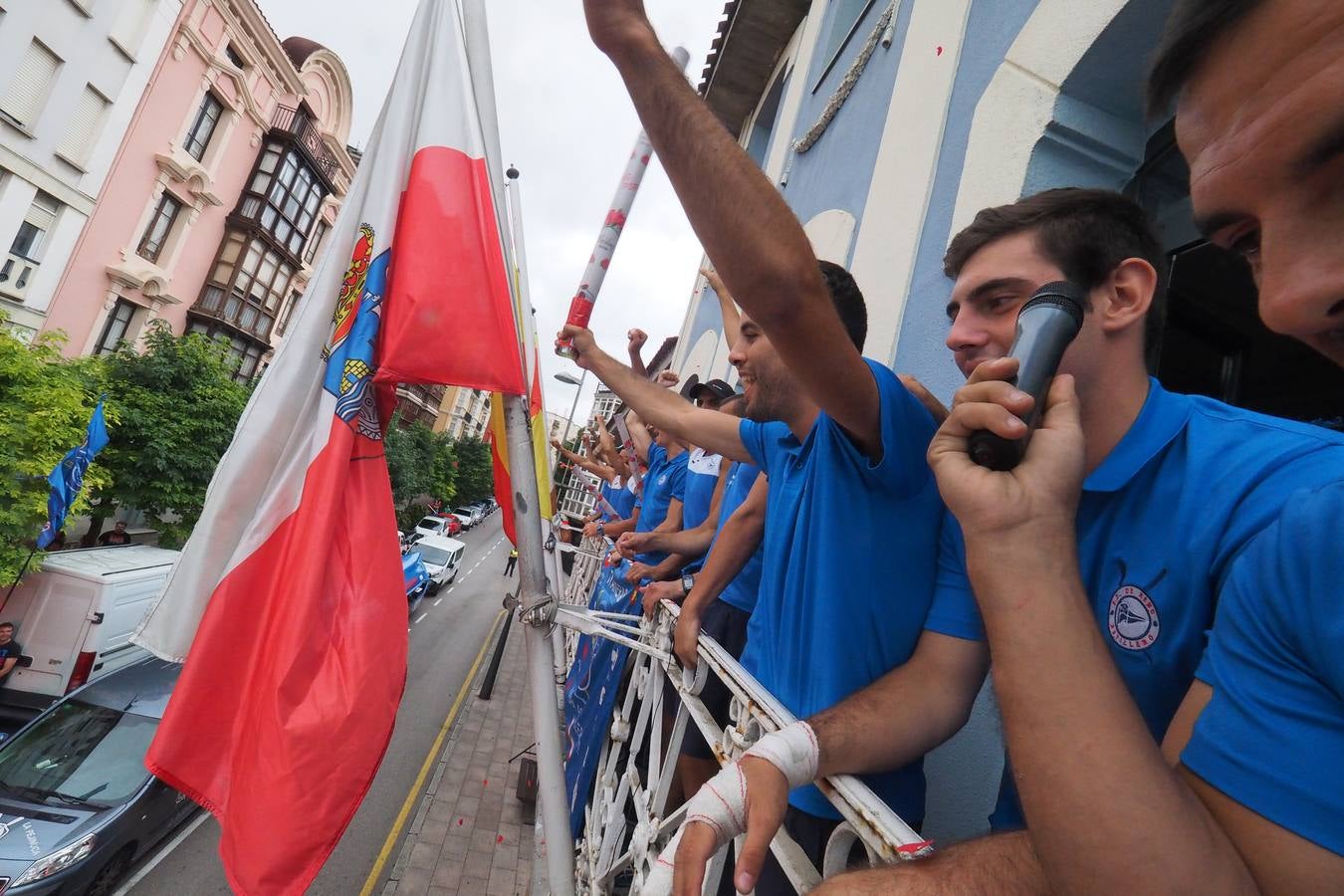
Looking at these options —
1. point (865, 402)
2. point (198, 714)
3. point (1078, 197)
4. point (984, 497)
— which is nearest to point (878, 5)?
point (1078, 197)

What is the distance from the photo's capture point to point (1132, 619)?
116 cm

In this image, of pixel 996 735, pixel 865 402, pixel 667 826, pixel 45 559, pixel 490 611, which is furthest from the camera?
pixel 490 611

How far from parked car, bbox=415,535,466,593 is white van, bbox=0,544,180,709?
14.2 m

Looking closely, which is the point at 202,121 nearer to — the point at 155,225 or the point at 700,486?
the point at 155,225

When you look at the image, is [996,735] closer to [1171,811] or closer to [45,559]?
[1171,811]

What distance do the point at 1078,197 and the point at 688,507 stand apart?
329cm

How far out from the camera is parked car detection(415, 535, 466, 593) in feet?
84.4

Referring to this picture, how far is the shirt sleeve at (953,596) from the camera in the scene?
1.55 m

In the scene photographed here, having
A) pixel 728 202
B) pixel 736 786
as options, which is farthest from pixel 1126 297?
Result: pixel 736 786

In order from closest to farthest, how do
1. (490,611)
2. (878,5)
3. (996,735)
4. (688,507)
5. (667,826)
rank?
(667,826) → (996,735) → (688,507) → (878,5) → (490,611)

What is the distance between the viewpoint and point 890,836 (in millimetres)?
1082

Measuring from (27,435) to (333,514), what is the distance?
12360mm

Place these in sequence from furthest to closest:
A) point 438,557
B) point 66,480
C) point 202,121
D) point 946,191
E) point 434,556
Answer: point 438,557
point 434,556
point 202,121
point 66,480
point 946,191

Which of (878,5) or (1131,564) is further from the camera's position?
(878,5)
